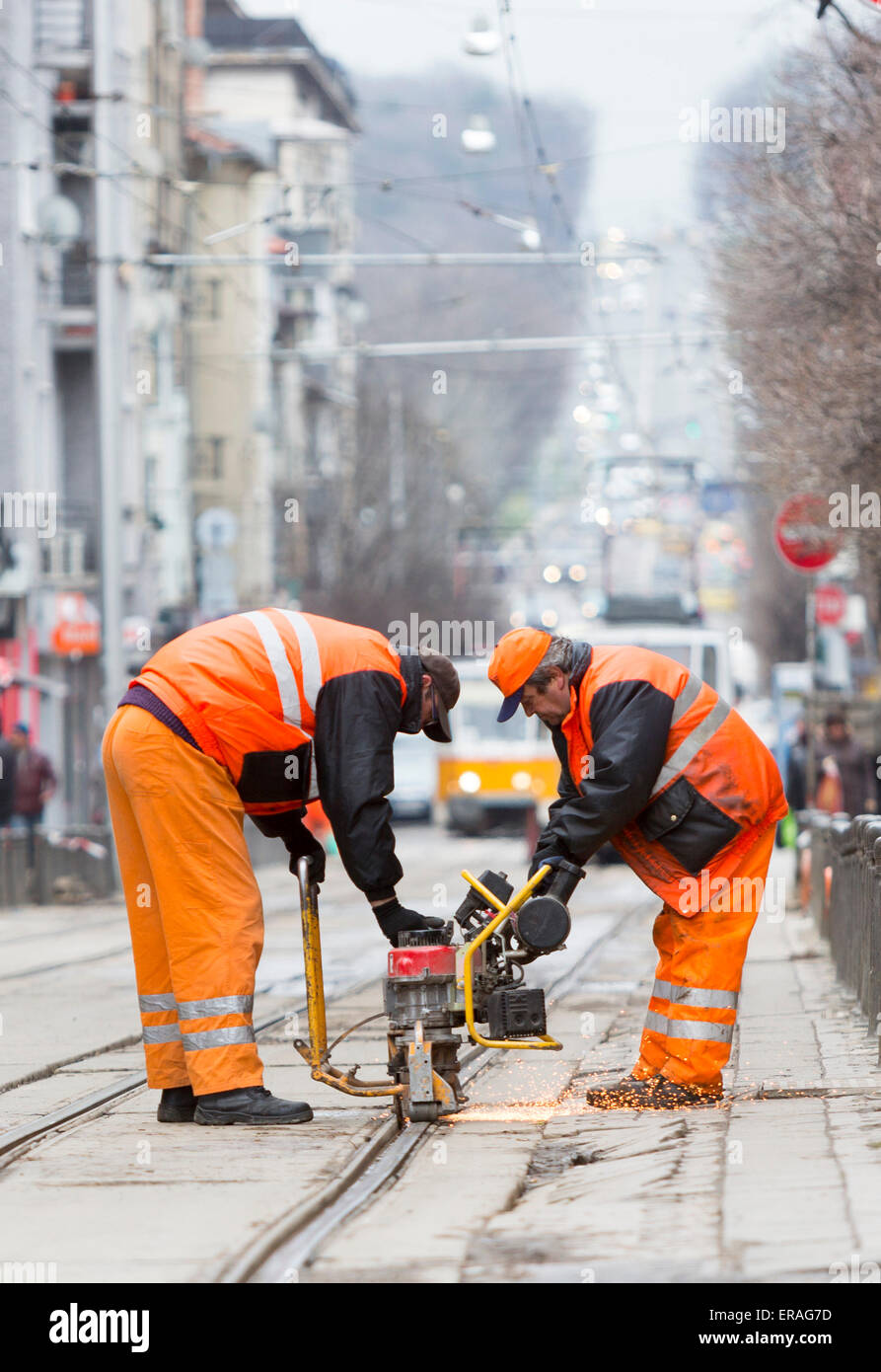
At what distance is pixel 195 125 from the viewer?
4944cm

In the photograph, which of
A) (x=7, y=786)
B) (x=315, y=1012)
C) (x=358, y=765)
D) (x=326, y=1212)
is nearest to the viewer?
(x=326, y=1212)

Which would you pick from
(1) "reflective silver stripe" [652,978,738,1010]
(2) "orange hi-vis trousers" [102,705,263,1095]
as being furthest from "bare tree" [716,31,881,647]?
(2) "orange hi-vis trousers" [102,705,263,1095]

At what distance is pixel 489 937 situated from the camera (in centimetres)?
706

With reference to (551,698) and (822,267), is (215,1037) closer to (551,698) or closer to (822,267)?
(551,698)

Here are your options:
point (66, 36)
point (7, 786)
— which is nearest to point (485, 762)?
point (7, 786)

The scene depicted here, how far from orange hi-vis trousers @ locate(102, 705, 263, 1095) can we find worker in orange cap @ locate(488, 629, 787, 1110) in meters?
0.94

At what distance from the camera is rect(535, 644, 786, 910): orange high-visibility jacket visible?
7043mm

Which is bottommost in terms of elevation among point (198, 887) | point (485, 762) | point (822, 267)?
point (485, 762)

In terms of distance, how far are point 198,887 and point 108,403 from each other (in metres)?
17.4

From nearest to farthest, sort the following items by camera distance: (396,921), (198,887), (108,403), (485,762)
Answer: (198,887), (396,921), (108,403), (485,762)

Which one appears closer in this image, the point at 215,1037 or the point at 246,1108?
the point at 215,1037

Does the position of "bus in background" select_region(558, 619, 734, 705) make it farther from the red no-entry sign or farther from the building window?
the building window
